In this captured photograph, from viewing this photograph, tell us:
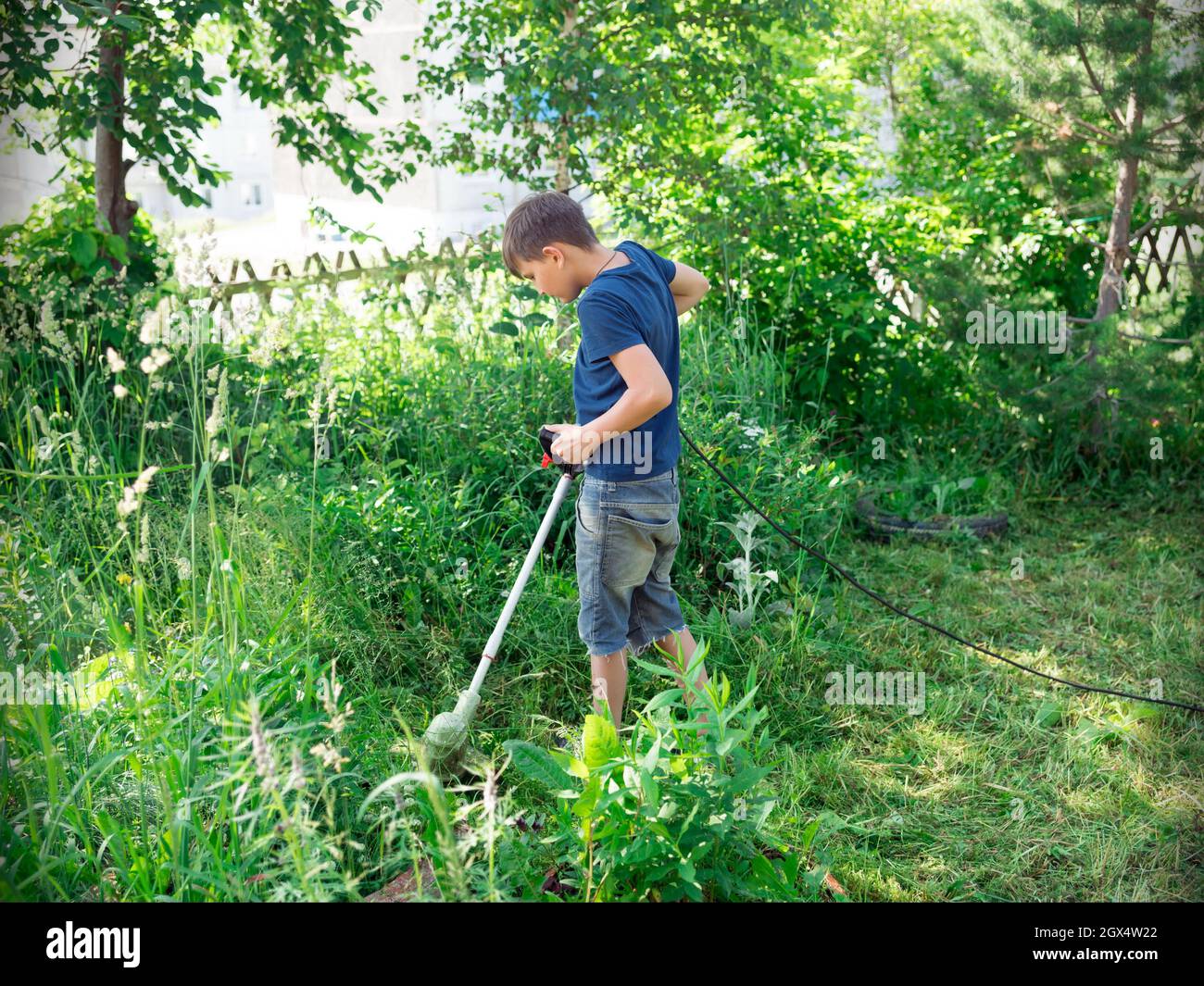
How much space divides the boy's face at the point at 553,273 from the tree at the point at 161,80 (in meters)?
1.83

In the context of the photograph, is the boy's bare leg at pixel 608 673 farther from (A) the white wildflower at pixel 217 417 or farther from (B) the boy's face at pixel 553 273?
(A) the white wildflower at pixel 217 417

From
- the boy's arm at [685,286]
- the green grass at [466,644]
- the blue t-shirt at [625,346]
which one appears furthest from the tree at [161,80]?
the blue t-shirt at [625,346]

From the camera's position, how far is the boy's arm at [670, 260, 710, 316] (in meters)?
2.61

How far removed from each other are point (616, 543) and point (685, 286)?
0.72 metres

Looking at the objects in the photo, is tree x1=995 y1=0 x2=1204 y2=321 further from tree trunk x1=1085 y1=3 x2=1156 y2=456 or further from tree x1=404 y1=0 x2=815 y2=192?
tree x1=404 y1=0 x2=815 y2=192

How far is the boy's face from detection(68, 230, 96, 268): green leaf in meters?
2.40

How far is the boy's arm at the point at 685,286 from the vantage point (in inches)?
103

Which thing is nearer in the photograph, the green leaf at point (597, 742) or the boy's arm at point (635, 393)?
the green leaf at point (597, 742)

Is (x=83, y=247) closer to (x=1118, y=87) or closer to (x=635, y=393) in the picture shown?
(x=635, y=393)

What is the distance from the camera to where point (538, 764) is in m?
1.91

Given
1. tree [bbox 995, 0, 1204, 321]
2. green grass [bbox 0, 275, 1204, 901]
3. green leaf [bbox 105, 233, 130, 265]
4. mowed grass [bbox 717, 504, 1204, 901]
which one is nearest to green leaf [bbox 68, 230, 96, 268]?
green leaf [bbox 105, 233, 130, 265]

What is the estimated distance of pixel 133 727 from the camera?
2.18 m

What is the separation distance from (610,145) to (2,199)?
2.86m
